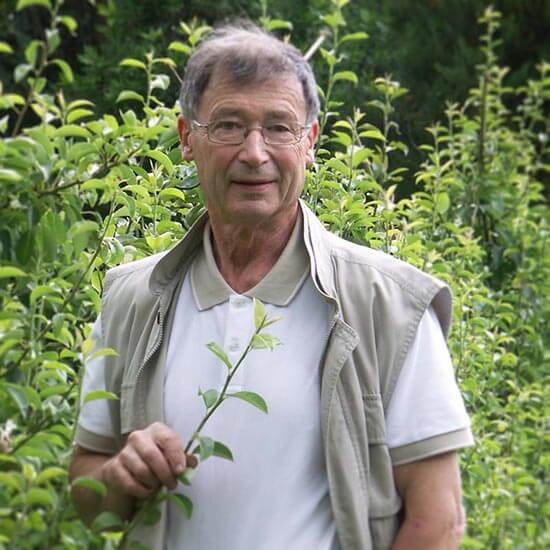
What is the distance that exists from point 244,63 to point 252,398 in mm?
670

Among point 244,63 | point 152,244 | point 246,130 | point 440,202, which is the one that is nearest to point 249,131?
point 246,130

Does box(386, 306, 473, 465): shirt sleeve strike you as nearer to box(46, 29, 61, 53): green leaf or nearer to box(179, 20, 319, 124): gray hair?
box(179, 20, 319, 124): gray hair

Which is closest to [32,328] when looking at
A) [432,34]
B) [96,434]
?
[96,434]

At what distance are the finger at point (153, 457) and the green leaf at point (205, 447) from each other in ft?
0.24

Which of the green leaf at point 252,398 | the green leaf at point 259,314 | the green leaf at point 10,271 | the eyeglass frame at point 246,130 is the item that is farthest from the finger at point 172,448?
the eyeglass frame at point 246,130

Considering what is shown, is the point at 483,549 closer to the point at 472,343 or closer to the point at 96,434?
the point at 472,343

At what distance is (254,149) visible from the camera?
249 cm

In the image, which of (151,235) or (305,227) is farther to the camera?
(151,235)

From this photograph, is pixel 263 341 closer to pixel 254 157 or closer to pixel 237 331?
pixel 237 331

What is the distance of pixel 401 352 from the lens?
240 centimetres

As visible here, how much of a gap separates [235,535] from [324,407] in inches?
11.3

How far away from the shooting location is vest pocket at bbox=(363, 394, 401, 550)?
238 centimetres

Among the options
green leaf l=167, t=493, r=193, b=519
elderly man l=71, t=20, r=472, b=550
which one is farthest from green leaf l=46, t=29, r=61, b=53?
green leaf l=167, t=493, r=193, b=519

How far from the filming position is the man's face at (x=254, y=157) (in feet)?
8.20
